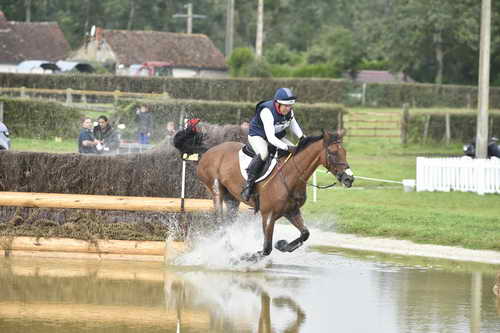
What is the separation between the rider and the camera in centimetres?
1459

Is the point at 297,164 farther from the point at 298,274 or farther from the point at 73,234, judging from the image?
the point at 73,234

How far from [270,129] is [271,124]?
76 mm

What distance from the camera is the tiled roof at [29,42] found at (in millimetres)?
75688

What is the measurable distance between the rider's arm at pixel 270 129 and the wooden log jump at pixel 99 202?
1.78 metres

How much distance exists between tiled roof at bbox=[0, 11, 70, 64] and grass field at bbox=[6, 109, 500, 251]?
157 ft

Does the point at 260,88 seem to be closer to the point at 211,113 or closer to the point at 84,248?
the point at 211,113

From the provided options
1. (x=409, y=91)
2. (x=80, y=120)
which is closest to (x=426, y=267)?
(x=80, y=120)

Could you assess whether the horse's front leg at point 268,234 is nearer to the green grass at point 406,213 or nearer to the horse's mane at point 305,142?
the horse's mane at point 305,142

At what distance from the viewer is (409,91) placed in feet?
217

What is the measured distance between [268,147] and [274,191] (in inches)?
34.4

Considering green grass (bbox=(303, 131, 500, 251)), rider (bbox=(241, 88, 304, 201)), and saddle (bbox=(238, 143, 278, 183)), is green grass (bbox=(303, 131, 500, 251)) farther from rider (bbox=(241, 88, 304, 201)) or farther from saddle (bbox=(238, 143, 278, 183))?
rider (bbox=(241, 88, 304, 201))

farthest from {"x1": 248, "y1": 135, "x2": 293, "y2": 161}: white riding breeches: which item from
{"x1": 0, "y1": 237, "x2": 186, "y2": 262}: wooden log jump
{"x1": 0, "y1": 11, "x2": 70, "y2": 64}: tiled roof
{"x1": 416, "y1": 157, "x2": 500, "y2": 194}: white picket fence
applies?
{"x1": 0, "y1": 11, "x2": 70, "y2": 64}: tiled roof

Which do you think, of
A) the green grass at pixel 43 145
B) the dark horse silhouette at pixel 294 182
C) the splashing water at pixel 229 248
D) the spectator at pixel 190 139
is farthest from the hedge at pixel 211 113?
the dark horse silhouette at pixel 294 182

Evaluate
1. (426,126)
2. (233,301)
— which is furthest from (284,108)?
(426,126)
